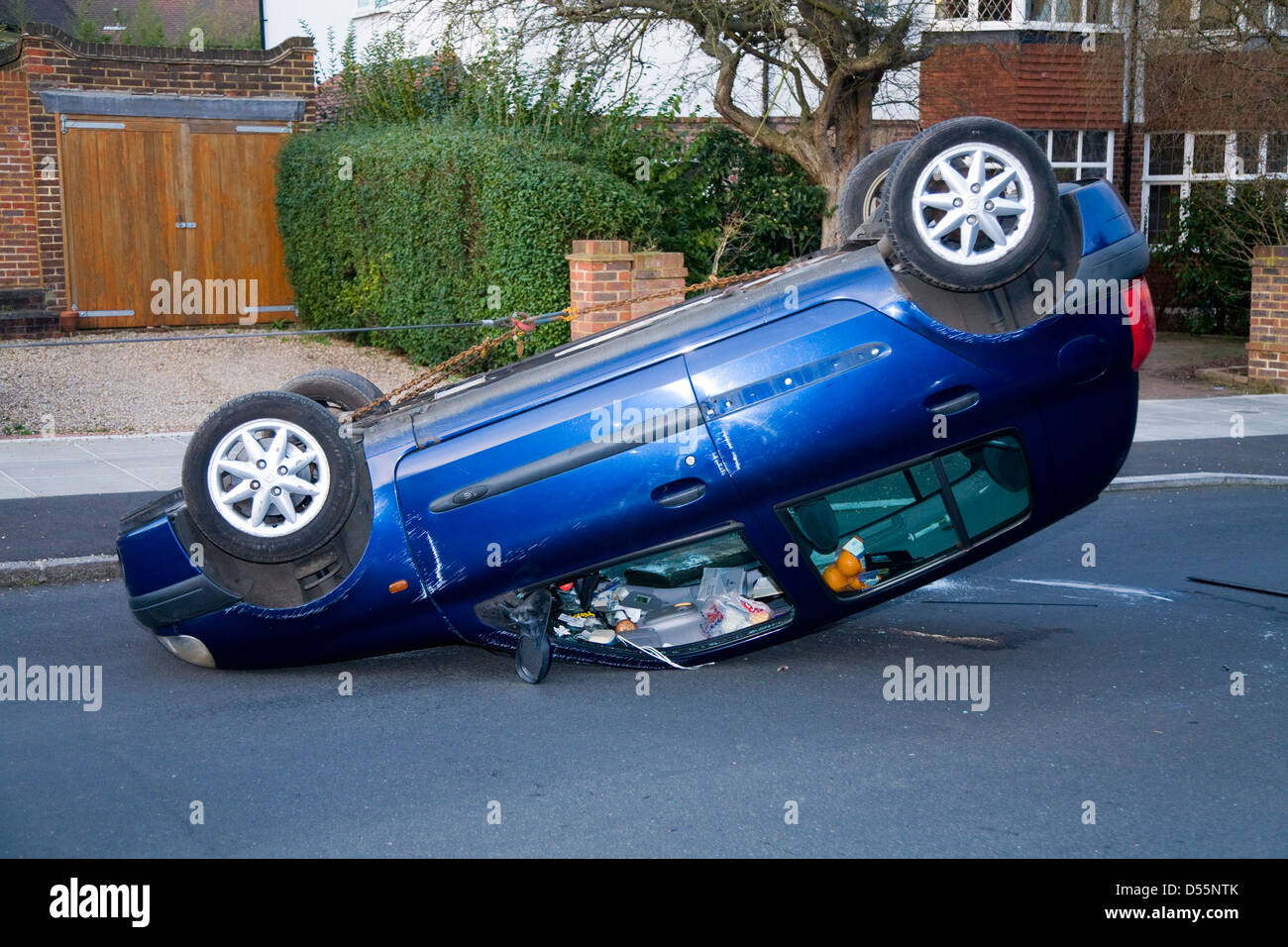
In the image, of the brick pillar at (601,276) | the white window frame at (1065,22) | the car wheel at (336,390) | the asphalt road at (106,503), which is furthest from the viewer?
the white window frame at (1065,22)

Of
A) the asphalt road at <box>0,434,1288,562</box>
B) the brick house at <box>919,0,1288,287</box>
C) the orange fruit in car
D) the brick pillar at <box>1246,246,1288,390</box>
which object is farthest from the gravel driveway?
the brick pillar at <box>1246,246,1288,390</box>

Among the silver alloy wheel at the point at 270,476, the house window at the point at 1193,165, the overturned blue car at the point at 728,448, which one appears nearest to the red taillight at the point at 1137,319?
the overturned blue car at the point at 728,448

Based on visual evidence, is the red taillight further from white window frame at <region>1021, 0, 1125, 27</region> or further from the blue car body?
white window frame at <region>1021, 0, 1125, 27</region>

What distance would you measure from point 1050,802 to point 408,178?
12.0 m

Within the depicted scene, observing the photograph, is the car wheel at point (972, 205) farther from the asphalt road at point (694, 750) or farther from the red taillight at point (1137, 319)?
the asphalt road at point (694, 750)

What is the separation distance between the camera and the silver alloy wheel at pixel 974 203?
17.7 ft

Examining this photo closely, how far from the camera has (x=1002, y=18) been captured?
21219 millimetres

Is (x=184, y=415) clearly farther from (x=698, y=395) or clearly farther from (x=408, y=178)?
(x=698, y=395)

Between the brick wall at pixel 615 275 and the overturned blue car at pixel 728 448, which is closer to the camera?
the overturned blue car at pixel 728 448

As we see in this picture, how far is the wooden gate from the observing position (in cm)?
1762

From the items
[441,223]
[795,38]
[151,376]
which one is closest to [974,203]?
[441,223]

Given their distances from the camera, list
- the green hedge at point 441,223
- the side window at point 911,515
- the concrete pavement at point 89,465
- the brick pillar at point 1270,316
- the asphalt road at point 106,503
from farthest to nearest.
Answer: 1. the brick pillar at point 1270,316
2. the green hedge at point 441,223
3. the concrete pavement at point 89,465
4. the asphalt road at point 106,503
5. the side window at point 911,515

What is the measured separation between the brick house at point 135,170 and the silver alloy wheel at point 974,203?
48.9 ft
